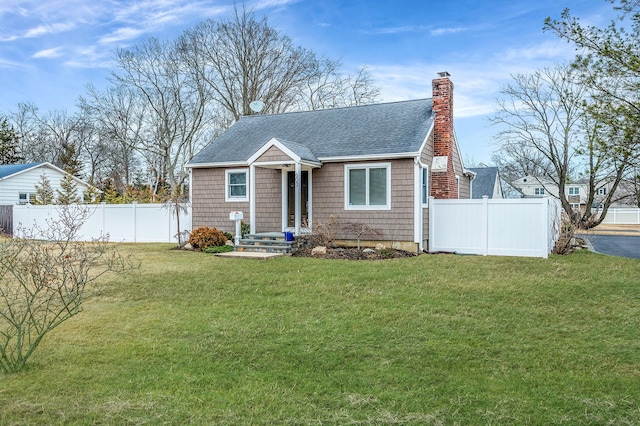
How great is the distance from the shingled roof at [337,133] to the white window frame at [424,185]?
97 cm

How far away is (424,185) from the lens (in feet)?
45.3

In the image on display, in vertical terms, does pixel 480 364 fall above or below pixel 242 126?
below

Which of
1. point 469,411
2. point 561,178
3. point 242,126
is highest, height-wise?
point 242,126

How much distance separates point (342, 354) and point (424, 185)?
9.49m

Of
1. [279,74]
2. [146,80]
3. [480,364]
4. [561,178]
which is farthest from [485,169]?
[480,364]

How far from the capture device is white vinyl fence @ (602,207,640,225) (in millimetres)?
36719

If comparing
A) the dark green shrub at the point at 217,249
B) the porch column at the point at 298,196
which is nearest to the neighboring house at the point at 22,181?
the dark green shrub at the point at 217,249

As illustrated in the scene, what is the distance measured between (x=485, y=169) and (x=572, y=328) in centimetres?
2638

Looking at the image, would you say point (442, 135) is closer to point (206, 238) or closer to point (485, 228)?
point (485, 228)

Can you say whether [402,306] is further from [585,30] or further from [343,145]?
[343,145]

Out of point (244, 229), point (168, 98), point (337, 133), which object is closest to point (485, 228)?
point (337, 133)

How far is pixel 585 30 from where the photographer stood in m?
7.50

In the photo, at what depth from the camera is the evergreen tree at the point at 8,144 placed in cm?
3803

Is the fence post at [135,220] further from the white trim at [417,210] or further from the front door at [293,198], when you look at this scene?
the white trim at [417,210]
